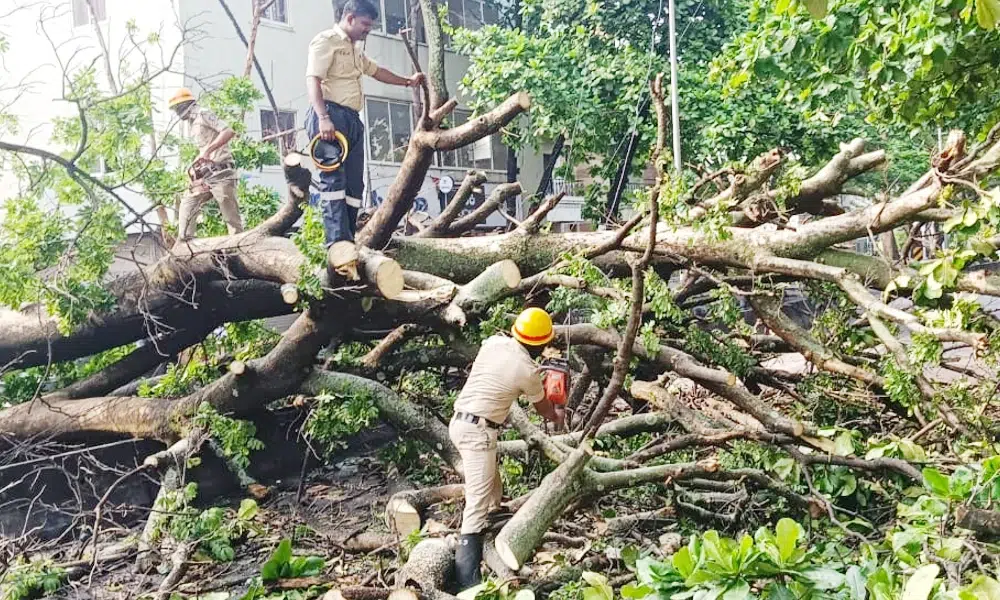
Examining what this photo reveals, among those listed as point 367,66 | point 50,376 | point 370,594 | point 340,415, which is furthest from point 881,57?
point 50,376

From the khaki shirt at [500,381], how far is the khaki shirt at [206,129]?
12.3 ft

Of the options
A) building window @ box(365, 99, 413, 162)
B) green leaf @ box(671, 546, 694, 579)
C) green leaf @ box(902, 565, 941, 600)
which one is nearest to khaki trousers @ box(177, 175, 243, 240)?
green leaf @ box(671, 546, 694, 579)

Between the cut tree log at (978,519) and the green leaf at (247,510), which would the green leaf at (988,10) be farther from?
the green leaf at (247,510)

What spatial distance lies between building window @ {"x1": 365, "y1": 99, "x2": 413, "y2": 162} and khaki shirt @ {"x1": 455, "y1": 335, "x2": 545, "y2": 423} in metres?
10.3

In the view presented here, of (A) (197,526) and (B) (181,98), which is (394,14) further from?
(A) (197,526)

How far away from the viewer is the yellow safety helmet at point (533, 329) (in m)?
3.66

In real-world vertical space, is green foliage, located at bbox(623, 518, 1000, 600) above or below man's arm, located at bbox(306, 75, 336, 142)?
below

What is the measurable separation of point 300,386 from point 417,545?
6.66ft

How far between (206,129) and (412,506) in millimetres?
3972

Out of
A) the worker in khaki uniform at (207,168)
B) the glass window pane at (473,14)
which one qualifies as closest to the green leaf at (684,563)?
the worker in khaki uniform at (207,168)

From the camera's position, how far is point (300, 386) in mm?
5297

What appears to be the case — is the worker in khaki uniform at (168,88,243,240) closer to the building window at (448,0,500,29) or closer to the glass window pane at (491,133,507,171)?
the building window at (448,0,500,29)

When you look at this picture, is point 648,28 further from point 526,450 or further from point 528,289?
point 526,450

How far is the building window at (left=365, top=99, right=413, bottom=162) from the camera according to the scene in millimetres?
13648
